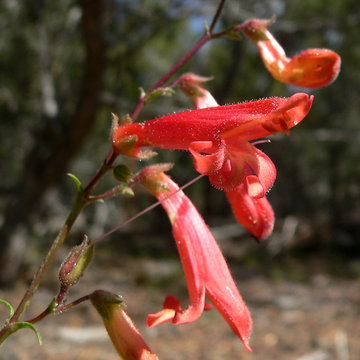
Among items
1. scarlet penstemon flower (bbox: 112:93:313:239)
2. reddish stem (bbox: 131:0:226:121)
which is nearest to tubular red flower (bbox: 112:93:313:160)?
scarlet penstemon flower (bbox: 112:93:313:239)

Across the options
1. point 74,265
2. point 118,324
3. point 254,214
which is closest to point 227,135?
point 254,214

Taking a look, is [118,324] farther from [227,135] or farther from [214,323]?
[214,323]

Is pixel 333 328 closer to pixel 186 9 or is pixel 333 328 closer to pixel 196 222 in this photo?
pixel 186 9

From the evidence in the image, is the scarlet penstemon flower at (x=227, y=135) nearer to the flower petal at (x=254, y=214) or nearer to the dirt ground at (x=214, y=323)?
the flower petal at (x=254, y=214)

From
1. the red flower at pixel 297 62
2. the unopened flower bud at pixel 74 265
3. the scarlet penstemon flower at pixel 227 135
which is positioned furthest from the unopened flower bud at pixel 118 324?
the red flower at pixel 297 62

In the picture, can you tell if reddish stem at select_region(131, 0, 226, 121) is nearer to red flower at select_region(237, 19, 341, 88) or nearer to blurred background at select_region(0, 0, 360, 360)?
red flower at select_region(237, 19, 341, 88)

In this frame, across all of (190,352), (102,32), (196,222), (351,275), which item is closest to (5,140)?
(102,32)
